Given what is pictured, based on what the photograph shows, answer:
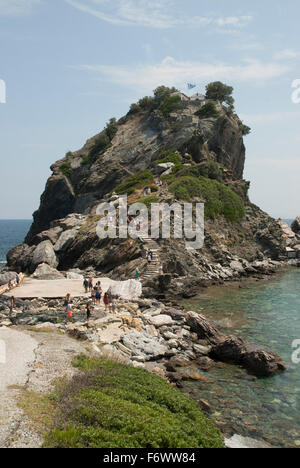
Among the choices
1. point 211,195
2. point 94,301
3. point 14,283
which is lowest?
point 94,301

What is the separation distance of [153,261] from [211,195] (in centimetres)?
2194

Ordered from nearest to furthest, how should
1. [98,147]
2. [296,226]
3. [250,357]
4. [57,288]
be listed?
1. [250,357]
2. [57,288]
3. [98,147]
4. [296,226]

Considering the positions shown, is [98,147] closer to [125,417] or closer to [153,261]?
[153,261]

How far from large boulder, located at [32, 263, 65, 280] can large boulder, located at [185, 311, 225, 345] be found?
786 inches

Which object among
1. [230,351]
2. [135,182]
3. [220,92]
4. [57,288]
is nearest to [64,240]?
[57,288]

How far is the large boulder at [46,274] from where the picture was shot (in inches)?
1571

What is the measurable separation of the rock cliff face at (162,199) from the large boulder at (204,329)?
10548 mm

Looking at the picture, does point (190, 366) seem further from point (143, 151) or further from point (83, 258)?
point (143, 151)

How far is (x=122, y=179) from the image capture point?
71.0 m

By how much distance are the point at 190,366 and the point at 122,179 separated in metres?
55.2

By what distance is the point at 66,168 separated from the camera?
81750 mm

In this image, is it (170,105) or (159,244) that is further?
(170,105)

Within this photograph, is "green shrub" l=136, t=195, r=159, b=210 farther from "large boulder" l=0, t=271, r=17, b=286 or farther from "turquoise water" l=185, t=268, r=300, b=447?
"large boulder" l=0, t=271, r=17, b=286

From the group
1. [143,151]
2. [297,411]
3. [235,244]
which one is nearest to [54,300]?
[297,411]
